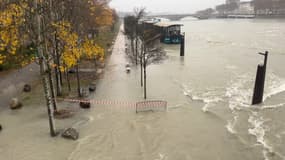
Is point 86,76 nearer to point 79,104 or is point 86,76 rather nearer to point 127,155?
point 79,104

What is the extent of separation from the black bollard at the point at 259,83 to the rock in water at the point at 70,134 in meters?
10.4

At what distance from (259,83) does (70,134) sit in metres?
10.8

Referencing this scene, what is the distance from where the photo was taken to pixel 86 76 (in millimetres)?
22422

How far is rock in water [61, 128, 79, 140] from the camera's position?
1178cm

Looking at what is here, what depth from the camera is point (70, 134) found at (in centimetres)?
1180

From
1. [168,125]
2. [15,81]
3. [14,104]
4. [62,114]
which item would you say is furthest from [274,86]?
[15,81]

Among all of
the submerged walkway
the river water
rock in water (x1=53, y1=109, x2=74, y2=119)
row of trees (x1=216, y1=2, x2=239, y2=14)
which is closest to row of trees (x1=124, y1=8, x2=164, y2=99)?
the river water

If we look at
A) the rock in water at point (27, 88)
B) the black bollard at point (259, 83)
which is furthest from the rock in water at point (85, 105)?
the black bollard at point (259, 83)

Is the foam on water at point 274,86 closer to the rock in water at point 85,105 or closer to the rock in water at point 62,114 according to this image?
the rock in water at point 85,105

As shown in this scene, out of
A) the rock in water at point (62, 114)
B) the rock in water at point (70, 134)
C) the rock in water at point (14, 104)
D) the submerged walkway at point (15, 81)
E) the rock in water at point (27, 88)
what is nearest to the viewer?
the rock in water at point (70, 134)

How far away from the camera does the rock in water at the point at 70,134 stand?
38.7 feet

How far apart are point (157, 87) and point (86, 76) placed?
234 inches

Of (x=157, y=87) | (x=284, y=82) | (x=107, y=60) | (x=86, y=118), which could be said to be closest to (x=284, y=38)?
(x=284, y=82)

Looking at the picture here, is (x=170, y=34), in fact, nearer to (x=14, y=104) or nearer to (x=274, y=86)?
(x=274, y=86)
